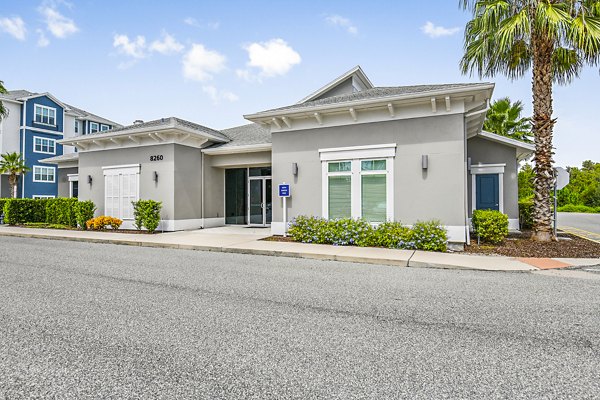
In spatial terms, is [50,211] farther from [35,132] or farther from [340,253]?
[35,132]

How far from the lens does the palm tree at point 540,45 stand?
952 centimetres

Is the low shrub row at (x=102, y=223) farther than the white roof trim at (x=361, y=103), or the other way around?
the low shrub row at (x=102, y=223)

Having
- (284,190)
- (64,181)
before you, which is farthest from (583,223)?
(64,181)

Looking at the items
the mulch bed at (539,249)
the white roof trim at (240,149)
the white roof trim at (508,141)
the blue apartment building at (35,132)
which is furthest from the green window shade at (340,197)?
the blue apartment building at (35,132)

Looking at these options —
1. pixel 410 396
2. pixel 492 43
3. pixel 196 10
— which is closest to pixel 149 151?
pixel 196 10

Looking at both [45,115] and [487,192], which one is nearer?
[487,192]

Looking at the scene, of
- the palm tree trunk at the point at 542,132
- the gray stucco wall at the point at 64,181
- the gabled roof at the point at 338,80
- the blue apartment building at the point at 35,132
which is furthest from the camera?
the blue apartment building at the point at 35,132

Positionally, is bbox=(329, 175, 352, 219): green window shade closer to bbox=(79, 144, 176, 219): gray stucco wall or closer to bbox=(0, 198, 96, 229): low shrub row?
bbox=(79, 144, 176, 219): gray stucco wall

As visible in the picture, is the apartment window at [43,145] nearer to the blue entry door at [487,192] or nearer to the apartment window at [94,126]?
the apartment window at [94,126]

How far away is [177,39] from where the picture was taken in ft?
45.2

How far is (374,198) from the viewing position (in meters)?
11.1

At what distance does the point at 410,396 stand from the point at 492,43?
458 inches

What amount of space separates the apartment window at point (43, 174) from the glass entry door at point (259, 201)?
2732 centimetres

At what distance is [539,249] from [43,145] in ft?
131
